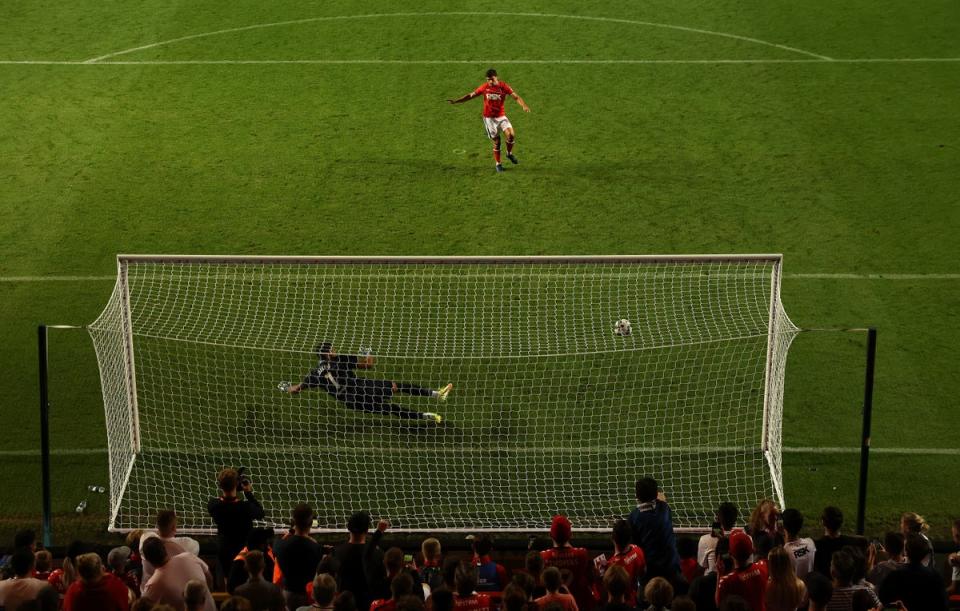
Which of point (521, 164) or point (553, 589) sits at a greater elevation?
point (521, 164)

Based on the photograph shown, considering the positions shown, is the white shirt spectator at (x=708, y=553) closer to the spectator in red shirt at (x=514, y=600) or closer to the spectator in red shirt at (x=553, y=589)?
the spectator in red shirt at (x=553, y=589)

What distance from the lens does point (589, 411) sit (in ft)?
41.1

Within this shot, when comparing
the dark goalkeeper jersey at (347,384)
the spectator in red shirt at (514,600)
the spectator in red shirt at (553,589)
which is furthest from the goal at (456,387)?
the spectator in red shirt at (514,600)

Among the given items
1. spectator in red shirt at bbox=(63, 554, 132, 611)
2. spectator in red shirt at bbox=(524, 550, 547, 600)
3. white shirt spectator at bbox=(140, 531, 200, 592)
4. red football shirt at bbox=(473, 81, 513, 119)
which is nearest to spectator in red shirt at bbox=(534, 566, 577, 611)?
spectator in red shirt at bbox=(524, 550, 547, 600)

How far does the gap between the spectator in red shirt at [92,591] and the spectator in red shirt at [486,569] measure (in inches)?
88.6

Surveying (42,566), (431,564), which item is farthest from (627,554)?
(42,566)

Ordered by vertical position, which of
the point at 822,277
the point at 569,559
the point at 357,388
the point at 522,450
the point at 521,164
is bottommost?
the point at 569,559

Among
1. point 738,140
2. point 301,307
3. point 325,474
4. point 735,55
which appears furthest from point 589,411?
point 735,55

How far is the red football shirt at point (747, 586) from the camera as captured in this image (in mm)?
7805

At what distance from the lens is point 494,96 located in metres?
17.3

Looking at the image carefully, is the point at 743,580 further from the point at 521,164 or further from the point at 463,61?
the point at 463,61

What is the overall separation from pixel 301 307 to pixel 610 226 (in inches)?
170

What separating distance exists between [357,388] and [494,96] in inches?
246

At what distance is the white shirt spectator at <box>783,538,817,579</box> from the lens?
843 centimetres
